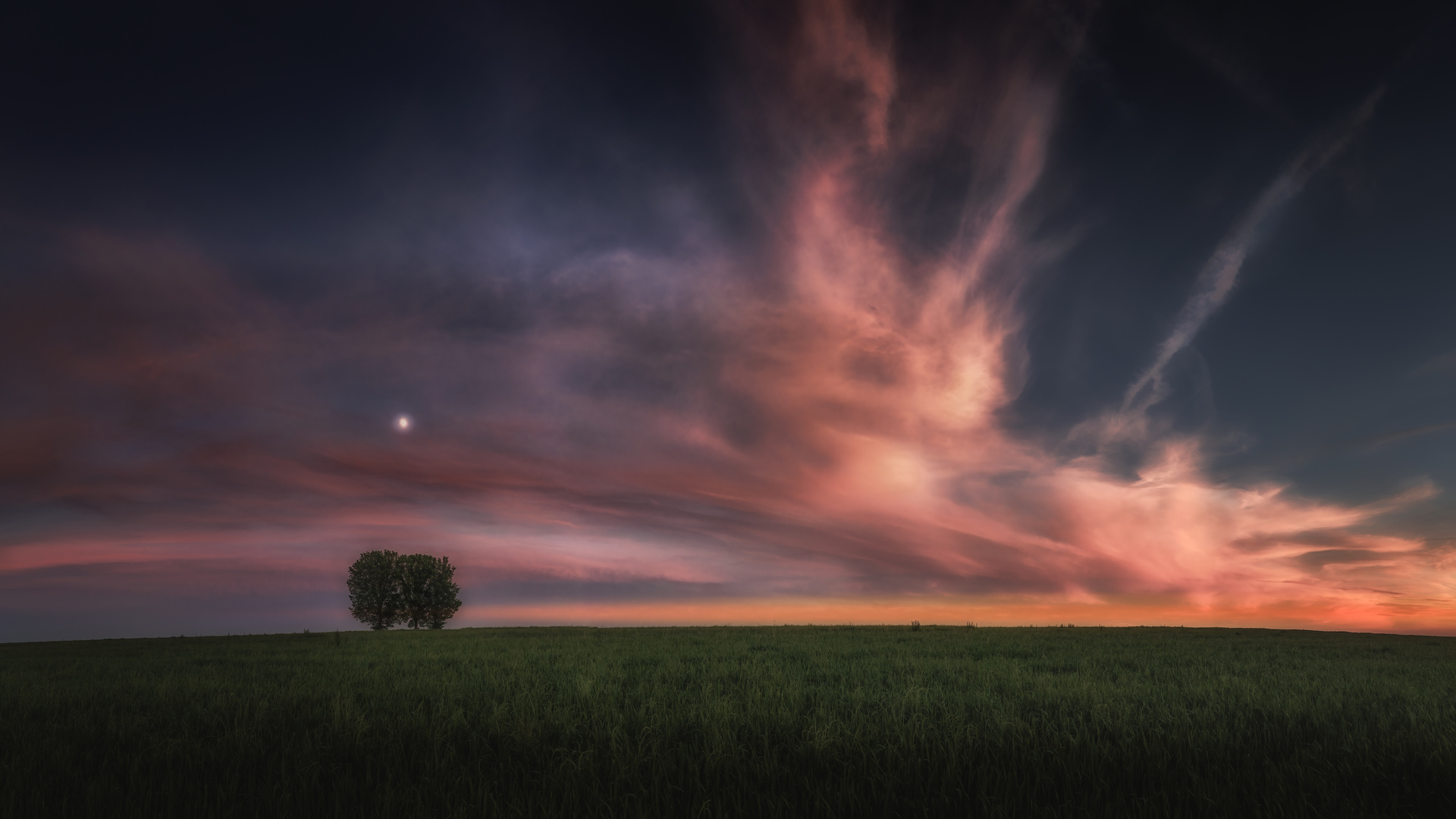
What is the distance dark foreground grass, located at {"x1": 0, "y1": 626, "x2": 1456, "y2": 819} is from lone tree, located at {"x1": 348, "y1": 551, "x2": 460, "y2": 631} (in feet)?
157

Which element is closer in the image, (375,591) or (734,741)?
(734,741)

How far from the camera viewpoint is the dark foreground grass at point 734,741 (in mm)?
5102

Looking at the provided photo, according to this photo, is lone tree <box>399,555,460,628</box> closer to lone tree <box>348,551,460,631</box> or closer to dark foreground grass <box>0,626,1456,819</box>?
lone tree <box>348,551,460,631</box>

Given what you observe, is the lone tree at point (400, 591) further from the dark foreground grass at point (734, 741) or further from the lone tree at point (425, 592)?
the dark foreground grass at point (734, 741)

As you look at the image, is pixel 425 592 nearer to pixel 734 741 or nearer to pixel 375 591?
pixel 375 591

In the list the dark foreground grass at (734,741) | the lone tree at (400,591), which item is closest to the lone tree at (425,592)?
the lone tree at (400,591)

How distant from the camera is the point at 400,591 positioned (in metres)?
60.0

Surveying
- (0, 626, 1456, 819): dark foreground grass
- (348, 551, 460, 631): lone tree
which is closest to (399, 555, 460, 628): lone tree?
(348, 551, 460, 631): lone tree

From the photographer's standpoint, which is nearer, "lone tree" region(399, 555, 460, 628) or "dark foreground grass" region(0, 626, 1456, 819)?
"dark foreground grass" region(0, 626, 1456, 819)

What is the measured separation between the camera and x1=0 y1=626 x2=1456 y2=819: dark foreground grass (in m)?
5.10

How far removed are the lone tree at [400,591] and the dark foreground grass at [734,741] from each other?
157ft

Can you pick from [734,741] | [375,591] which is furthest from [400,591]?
[734,741]

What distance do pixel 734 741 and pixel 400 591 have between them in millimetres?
62929

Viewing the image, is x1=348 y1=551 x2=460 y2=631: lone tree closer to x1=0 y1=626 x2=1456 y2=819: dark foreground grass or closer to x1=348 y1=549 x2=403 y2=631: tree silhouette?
x1=348 y1=549 x2=403 y2=631: tree silhouette
